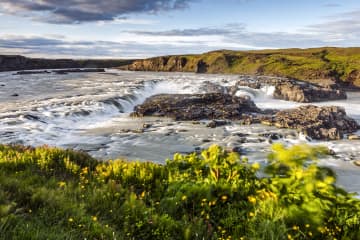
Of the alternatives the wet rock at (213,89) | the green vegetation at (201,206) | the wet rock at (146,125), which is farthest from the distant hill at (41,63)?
the green vegetation at (201,206)

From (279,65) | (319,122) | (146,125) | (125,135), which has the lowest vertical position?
(125,135)

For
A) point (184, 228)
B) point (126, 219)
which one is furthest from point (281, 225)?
point (126, 219)

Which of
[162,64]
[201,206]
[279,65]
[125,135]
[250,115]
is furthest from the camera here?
[162,64]

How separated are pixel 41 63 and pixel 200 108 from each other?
375ft

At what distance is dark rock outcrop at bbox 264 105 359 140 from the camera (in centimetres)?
2269

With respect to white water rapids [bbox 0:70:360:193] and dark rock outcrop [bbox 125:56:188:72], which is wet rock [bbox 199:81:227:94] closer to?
white water rapids [bbox 0:70:360:193]

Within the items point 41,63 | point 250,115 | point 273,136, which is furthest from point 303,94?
point 41,63

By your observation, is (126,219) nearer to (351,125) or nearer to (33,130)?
(33,130)

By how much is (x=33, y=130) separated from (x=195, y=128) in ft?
33.5

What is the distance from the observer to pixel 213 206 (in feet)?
18.5

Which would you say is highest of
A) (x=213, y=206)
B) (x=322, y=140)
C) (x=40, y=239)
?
(x=40, y=239)

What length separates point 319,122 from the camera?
82.3 feet

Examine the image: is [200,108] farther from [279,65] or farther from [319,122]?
[279,65]

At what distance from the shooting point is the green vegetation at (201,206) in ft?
14.7
